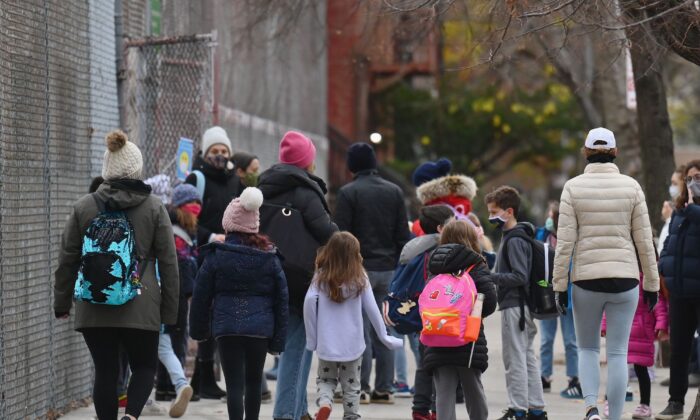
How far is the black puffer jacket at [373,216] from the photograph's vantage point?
429 inches

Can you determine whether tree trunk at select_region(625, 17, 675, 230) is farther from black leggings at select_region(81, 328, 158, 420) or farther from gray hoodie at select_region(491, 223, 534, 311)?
black leggings at select_region(81, 328, 158, 420)

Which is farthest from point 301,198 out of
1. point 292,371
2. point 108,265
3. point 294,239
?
point 108,265

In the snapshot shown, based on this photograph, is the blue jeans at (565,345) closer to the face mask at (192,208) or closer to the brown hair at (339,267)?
the face mask at (192,208)

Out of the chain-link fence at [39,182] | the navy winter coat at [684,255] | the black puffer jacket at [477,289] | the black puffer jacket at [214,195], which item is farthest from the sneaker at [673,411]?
the chain-link fence at [39,182]

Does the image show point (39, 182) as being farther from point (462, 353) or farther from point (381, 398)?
point (381, 398)

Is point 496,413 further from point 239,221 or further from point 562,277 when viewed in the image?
point 239,221

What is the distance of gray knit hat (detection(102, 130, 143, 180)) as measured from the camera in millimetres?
8031

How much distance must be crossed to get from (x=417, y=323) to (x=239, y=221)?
1.68 m

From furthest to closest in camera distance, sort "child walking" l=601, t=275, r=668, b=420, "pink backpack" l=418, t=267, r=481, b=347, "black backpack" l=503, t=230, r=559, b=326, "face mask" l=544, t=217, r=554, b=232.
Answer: "face mask" l=544, t=217, r=554, b=232 → "child walking" l=601, t=275, r=668, b=420 → "black backpack" l=503, t=230, r=559, b=326 → "pink backpack" l=418, t=267, r=481, b=347

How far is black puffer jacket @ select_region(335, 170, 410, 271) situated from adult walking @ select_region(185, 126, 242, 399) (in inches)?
36.1

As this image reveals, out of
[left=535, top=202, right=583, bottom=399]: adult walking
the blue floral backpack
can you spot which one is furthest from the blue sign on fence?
the blue floral backpack

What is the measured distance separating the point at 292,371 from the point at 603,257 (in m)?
2.16

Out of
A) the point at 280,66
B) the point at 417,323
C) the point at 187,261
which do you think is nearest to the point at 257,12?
the point at 280,66

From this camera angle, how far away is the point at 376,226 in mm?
10914
